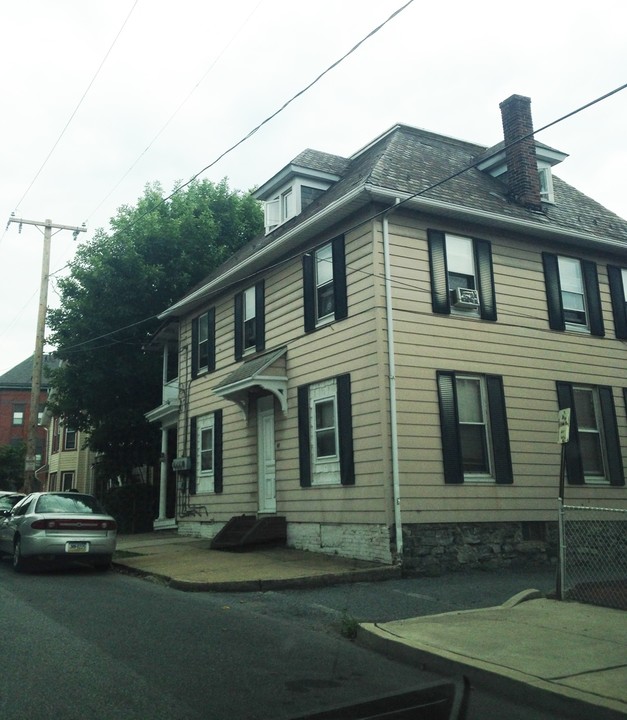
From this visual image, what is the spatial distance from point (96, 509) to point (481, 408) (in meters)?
7.58

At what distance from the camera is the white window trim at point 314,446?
1340cm

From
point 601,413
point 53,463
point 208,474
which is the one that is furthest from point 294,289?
point 53,463

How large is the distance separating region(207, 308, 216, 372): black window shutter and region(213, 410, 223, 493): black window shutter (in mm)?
1374

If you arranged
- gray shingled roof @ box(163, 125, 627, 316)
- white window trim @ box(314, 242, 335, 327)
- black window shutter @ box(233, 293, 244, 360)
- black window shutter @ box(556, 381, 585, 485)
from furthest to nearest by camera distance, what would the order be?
black window shutter @ box(233, 293, 244, 360), black window shutter @ box(556, 381, 585, 485), white window trim @ box(314, 242, 335, 327), gray shingled roof @ box(163, 125, 627, 316)

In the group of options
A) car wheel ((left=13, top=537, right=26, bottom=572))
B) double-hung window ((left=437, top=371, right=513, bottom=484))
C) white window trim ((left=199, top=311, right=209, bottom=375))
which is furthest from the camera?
white window trim ((left=199, top=311, right=209, bottom=375))

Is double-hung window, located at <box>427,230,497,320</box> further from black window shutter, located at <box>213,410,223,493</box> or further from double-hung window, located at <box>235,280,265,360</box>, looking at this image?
black window shutter, located at <box>213,410,223,493</box>

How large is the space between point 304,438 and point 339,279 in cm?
326

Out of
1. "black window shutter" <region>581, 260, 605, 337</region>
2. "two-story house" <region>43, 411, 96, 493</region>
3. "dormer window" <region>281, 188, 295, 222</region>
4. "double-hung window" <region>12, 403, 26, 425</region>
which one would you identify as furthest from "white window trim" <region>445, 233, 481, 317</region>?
"double-hung window" <region>12, 403, 26, 425</region>

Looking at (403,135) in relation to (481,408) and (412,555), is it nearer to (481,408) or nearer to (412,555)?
(481,408)

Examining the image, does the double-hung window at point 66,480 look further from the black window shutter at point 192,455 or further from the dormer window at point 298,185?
the dormer window at point 298,185

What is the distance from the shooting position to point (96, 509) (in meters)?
13.5

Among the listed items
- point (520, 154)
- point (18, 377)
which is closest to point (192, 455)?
point (520, 154)

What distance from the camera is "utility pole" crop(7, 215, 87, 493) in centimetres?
2033

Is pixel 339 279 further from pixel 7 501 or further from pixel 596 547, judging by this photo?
pixel 7 501
